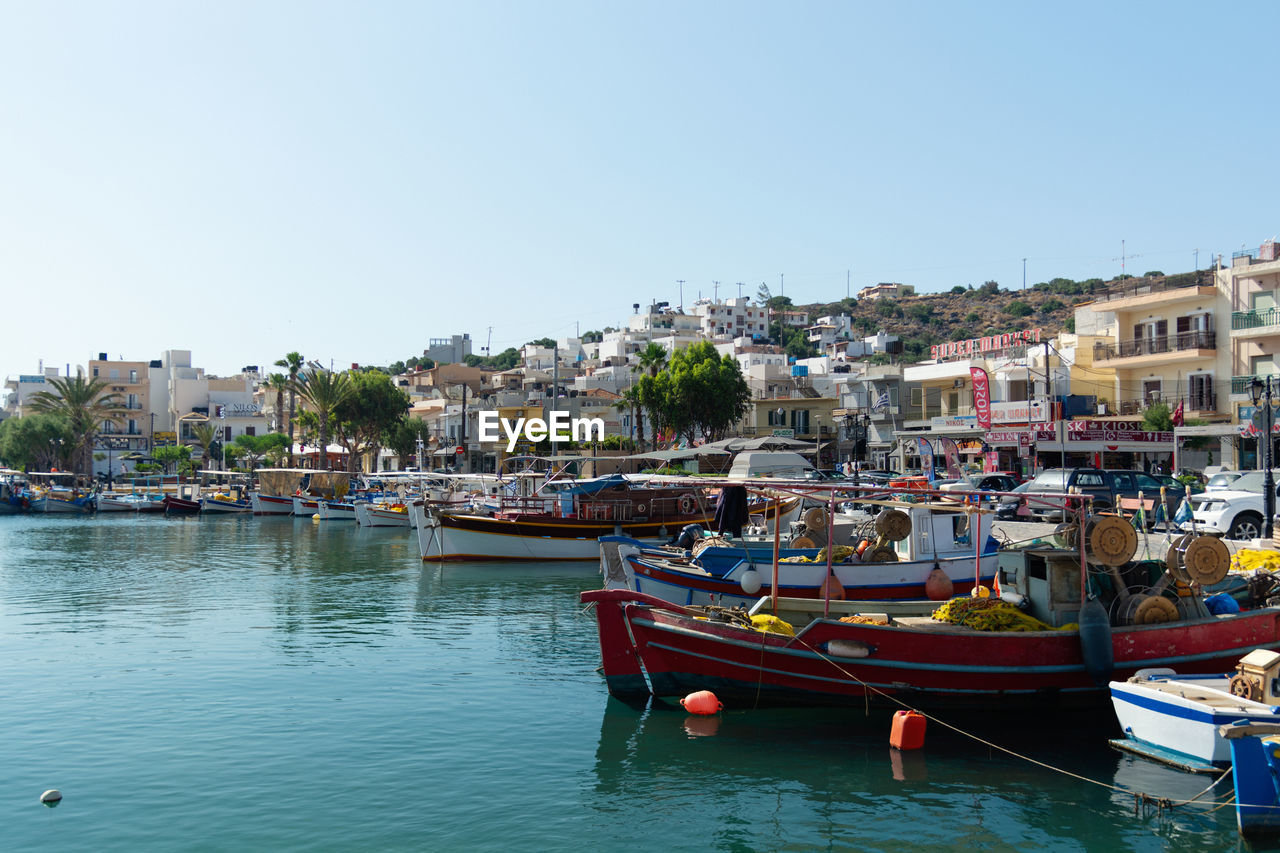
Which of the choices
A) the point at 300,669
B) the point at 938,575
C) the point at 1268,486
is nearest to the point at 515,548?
the point at 300,669

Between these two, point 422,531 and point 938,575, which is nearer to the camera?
point 938,575

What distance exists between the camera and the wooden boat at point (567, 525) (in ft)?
122

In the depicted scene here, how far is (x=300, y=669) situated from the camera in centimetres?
1934

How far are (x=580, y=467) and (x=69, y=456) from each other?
51.8m

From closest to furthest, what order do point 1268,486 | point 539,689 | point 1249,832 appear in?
point 1249,832, point 539,689, point 1268,486

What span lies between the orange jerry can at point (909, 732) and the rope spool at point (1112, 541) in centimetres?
330

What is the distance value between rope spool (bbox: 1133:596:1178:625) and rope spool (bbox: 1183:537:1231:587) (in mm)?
528

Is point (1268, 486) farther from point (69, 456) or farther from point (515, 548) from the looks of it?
point (69, 456)

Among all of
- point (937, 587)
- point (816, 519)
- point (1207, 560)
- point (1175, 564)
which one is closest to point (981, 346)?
point (816, 519)

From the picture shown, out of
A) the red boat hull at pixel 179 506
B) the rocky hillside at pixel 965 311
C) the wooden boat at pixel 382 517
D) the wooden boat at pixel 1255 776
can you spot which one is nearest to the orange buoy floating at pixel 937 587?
the wooden boat at pixel 1255 776

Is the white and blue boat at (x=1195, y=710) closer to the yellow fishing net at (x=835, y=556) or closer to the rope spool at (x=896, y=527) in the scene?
the rope spool at (x=896, y=527)

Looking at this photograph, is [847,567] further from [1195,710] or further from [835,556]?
[1195,710]

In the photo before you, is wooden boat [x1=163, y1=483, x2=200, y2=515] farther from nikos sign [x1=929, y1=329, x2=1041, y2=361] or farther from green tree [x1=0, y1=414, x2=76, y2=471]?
nikos sign [x1=929, y1=329, x2=1041, y2=361]

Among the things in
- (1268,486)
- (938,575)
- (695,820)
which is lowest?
(695,820)
